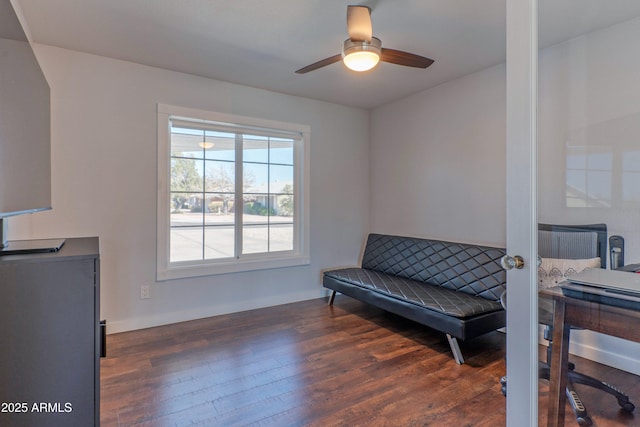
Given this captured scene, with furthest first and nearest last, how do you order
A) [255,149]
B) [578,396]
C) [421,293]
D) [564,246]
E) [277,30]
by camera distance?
[255,149]
[421,293]
[277,30]
[578,396]
[564,246]

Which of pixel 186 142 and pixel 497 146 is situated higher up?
pixel 186 142

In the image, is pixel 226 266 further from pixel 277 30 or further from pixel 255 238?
pixel 277 30

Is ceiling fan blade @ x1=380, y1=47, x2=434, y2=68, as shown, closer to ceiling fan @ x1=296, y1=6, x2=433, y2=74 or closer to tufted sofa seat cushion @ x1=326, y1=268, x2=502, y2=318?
ceiling fan @ x1=296, y1=6, x2=433, y2=74

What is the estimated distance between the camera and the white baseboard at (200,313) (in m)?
3.03

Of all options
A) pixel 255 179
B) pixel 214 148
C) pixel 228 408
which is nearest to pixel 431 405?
pixel 228 408

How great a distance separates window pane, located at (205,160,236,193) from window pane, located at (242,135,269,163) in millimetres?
206

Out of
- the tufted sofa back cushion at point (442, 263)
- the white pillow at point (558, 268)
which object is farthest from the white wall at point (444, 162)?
the white pillow at point (558, 268)

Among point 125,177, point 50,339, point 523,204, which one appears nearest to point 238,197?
point 125,177

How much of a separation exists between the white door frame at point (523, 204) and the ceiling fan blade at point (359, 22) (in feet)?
2.71

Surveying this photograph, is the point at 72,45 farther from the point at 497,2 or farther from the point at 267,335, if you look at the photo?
the point at 497,2

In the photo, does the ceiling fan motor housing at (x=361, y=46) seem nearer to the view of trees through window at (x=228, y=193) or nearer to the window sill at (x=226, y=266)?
the view of trees through window at (x=228, y=193)

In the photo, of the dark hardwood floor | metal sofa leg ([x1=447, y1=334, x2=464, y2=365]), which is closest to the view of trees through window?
the dark hardwood floor

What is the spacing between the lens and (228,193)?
11.8 ft

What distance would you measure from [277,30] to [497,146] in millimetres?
2183
